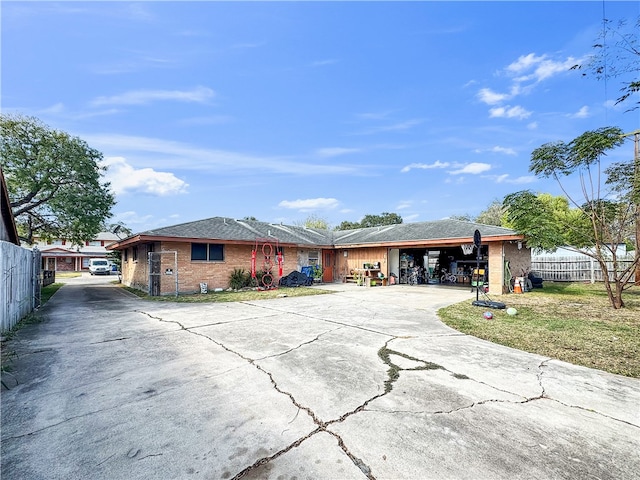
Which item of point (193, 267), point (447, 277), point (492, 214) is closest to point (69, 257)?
point (193, 267)

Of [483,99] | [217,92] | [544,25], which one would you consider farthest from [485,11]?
[217,92]

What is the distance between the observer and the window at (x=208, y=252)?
1338cm

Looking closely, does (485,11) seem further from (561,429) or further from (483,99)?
(561,429)

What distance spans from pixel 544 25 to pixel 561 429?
32.4 ft

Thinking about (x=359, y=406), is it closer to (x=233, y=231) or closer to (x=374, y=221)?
(x=233, y=231)

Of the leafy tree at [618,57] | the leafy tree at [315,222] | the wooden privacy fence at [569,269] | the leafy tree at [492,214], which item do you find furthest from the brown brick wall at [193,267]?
the leafy tree at [315,222]

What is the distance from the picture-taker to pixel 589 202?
9414 mm

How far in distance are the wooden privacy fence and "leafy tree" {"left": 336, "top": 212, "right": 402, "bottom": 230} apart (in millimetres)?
28663

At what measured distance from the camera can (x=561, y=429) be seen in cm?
261

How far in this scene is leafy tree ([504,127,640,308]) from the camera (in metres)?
8.62

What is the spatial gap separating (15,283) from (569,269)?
2454cm

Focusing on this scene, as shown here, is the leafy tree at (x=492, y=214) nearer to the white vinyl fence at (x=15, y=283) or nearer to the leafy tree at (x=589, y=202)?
the leafy tree at (x=589, y=202)

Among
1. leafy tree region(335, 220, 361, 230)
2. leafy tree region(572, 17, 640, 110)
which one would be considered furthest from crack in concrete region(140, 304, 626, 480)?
leafy tree region(335, 220, 361, 230)

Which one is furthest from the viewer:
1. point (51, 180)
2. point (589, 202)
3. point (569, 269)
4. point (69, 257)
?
point (69, 257)
